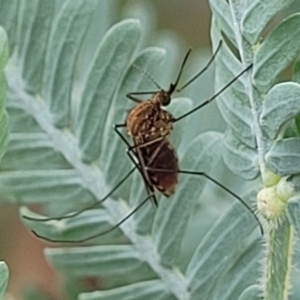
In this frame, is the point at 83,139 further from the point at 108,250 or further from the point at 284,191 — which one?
the point at 284,191

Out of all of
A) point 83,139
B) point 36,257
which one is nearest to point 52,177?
point 83,139

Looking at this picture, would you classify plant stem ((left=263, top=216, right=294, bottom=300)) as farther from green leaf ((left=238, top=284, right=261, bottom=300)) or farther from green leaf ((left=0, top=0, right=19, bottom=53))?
green leaf ((left=0, top=0, right=19, bottom=53))

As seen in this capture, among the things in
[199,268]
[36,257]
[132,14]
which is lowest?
[36,257]

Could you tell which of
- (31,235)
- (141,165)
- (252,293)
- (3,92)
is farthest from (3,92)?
(31,235)

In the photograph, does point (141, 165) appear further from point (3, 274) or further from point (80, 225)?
point (3, 274)

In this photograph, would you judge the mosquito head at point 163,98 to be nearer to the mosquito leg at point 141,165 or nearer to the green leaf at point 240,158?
the mosquito leg at point 141,165

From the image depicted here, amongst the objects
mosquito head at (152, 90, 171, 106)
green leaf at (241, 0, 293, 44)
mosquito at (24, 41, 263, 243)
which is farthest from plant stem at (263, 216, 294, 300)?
mosquito head at (152, 90, 171, 106)
